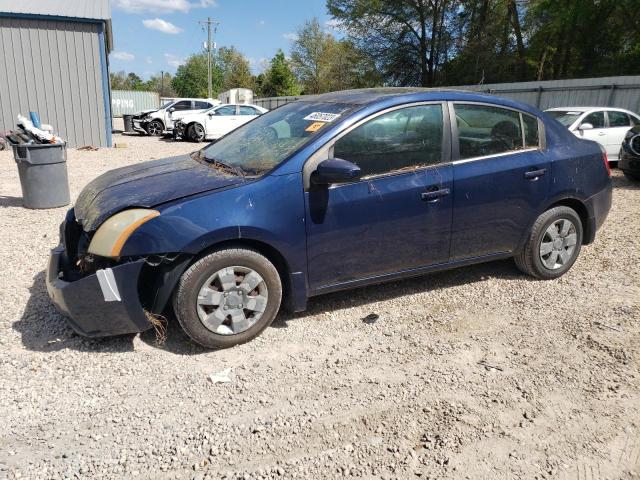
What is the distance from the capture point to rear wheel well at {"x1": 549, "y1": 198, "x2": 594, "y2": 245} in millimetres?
4605

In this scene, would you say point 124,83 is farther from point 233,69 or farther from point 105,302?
point 105,302

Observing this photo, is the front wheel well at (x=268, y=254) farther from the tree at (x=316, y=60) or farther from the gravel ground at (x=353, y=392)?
the tree at (x=316, y=60)

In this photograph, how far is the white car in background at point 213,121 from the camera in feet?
60.3

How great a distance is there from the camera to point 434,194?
3.83 metres

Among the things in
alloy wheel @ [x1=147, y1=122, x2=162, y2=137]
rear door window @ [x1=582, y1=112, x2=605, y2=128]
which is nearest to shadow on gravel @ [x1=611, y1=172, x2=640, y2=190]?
rear door window @ [x1=582, y1=112, x2=605, y2=128]

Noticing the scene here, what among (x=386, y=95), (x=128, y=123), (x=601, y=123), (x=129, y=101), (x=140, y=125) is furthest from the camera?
(x=129, y=101)

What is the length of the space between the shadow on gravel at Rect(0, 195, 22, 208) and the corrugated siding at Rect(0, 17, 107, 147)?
809 cm

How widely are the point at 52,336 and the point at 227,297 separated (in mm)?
1339

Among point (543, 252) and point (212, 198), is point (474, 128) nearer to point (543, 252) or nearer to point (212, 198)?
point (543, 252)

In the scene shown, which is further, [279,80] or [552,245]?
[279,80]

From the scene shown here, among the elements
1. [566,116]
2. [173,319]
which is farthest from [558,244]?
[566,116]

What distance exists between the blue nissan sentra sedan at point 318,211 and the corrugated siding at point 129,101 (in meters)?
43.8

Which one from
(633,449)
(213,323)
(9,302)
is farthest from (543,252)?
(9,302)

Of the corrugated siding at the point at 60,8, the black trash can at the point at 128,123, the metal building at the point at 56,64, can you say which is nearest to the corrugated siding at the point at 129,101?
the black trash can at the point at 128,123
